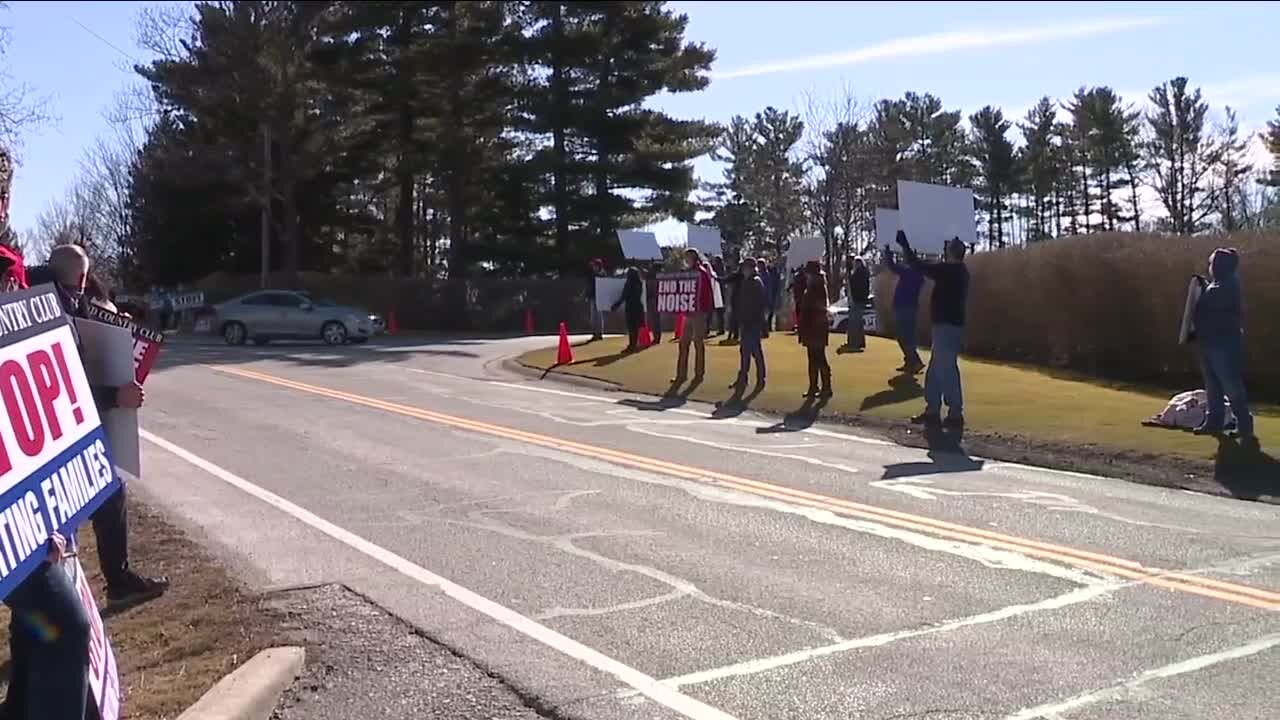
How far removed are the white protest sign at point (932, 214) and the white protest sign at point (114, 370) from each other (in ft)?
52.4

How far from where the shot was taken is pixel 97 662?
435 centimetres

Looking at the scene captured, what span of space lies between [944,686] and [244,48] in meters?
43.4

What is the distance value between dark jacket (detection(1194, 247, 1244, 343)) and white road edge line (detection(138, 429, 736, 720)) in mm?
8482

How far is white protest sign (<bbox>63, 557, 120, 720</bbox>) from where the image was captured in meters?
4.22

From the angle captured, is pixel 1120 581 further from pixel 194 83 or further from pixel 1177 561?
pixel 194 83

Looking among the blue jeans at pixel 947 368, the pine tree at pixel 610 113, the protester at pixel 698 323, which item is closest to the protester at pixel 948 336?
the blue jeans at pixel 947 368

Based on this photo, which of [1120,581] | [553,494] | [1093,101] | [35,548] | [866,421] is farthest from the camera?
[1093,101]

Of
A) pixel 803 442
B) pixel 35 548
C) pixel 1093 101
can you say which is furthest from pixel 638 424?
pixel 1093 101

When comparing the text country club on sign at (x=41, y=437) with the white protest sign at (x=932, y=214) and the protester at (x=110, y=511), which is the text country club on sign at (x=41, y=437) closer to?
the protester at (x=110, y=511)

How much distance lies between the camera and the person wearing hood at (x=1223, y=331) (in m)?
12.3

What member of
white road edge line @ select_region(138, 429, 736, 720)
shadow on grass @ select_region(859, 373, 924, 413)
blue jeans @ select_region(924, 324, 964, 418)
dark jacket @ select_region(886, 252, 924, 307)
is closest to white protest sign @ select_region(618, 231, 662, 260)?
dark jacket @ select_region(886, 252, 924, 307)

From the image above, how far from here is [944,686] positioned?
18.3 feet

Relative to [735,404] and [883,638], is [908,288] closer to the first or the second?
[735,404]

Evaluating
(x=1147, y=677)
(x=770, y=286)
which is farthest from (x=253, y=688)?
(x=770, y=286)
